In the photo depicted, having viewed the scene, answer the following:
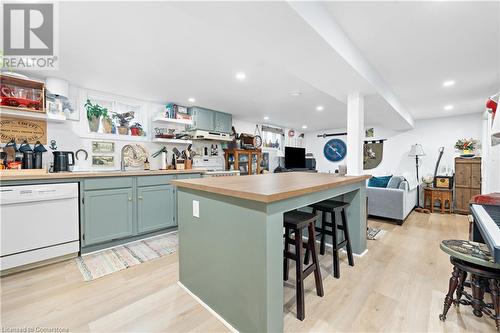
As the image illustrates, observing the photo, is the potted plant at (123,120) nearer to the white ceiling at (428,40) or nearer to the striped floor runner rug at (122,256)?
the striped floor runner rug at (122,256)

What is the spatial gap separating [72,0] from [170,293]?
91.4 inches

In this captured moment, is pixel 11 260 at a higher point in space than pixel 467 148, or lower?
lower

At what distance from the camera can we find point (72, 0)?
1438mm

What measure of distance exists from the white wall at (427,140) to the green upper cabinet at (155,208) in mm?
5597

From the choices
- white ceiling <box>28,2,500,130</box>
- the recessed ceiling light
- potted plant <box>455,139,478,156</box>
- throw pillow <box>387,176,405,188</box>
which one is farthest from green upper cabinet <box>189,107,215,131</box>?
potted plant <box>455,139,478,156</box>

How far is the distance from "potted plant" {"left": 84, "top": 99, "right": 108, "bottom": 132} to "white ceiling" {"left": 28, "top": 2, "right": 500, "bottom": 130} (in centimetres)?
30

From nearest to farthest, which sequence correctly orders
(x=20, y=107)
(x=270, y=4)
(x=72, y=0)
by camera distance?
(x=270, y=4)
(x=72, y=0)
(x=20, y=107)

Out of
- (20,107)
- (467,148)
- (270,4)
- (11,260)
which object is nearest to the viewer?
(270,4)

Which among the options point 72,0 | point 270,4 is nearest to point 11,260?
point 72,0

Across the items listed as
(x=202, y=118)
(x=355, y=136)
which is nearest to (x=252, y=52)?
(x=355, y=136)

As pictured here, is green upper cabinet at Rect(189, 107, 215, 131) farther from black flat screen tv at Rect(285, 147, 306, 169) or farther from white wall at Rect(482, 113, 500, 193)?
white wall at Rect(482, 113, 500, 193)

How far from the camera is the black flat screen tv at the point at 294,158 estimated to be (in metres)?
6.24

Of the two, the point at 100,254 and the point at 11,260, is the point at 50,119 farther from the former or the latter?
the point at 100,254

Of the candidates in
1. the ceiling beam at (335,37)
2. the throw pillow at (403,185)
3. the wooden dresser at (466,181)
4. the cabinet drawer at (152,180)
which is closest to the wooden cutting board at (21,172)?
the cabinet drawer at (152,180)
